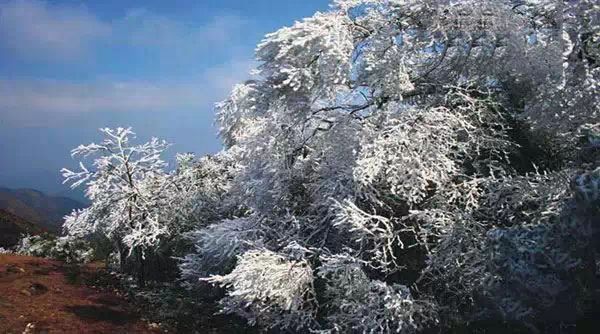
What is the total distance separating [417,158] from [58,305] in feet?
38.4

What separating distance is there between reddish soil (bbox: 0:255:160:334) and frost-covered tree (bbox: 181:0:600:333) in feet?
13.8

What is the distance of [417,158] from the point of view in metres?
10.7

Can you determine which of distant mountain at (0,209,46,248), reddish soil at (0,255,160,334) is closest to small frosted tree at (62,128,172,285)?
reddish soil at (0,255,160,334)

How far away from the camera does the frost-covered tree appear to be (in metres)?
9.73

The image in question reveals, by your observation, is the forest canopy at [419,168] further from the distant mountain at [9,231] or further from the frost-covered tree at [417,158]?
the distant mountain at [9,231]

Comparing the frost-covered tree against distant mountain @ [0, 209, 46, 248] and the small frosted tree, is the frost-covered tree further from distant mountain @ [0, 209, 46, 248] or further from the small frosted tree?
distant mountain @ [0, 209, 46, 248]

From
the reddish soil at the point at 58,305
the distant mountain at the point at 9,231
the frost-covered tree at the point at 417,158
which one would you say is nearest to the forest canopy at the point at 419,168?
the frost-covered tree at the point at 417,158

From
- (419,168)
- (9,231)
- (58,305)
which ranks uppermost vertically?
(9,231)

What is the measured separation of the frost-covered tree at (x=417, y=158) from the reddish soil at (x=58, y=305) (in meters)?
4.22

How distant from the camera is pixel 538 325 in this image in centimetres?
943

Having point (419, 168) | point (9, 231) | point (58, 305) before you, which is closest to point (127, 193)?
point (58, 305)

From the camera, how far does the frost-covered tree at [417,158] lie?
973 centimetres

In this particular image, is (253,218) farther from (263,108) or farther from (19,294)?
(19,294)

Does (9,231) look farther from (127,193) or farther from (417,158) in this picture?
(417,158)
